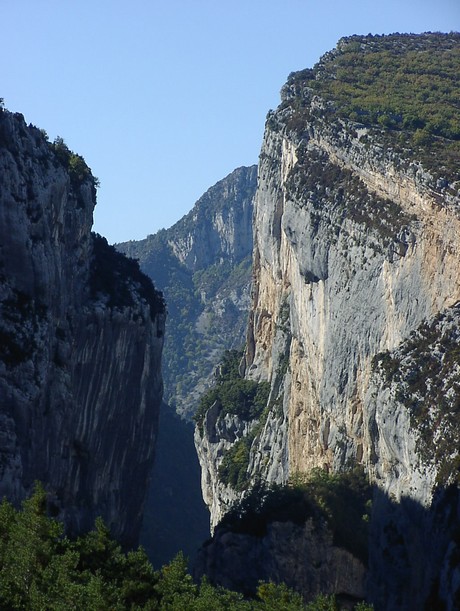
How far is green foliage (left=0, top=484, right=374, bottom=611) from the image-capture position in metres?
60.8

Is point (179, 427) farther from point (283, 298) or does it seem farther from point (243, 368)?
point (283, 298)

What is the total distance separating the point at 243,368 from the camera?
141 m

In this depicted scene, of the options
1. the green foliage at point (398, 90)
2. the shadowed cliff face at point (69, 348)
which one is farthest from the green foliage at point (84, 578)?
the green foliage at point (398, 90)

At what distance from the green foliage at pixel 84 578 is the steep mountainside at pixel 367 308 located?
1168 centimetres

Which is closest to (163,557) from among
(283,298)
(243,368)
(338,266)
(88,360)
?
(243,368)

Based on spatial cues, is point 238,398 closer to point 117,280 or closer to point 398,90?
point 398,90

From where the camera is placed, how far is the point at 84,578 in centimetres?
6378

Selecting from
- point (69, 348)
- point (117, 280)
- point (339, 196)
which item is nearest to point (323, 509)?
point (69, 348)

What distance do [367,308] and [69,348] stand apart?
21899mm

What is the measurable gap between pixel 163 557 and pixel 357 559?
52.8 meters

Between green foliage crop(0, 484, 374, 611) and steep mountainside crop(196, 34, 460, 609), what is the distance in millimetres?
11682

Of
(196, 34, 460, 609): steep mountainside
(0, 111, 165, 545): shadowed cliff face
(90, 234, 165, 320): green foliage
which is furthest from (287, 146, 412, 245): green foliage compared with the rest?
(0, 111, 165, 545): shadowed cliff face

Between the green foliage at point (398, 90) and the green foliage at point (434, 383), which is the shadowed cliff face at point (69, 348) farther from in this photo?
the green foliage at point (398, 90)

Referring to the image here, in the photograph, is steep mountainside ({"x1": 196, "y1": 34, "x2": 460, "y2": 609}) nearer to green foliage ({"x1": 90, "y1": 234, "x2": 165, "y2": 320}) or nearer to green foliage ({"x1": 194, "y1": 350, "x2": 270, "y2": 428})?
green foliage ({"x1": 194, "y1": 350, "x2": 270, "y2": 428})
